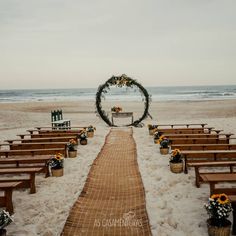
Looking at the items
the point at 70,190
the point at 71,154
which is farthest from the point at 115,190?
the point at 71,154

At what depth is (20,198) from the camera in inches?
283

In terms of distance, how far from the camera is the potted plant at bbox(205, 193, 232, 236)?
490 cm

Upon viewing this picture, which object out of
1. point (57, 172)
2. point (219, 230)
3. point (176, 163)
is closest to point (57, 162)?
point (57, 172)

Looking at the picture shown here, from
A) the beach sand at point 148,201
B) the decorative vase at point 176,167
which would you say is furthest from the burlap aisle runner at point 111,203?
the decorative vase at point 176,167

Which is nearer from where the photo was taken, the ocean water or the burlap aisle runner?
the burlap aisle runner

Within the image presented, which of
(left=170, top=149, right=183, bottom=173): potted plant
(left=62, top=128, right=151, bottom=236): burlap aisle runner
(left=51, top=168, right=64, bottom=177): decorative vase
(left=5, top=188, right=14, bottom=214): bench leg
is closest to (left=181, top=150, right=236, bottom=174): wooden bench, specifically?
(left=170, top=149, right=183, bottom=173): potted plant

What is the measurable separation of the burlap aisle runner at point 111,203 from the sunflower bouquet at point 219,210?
1.16 m

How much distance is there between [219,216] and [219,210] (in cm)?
10

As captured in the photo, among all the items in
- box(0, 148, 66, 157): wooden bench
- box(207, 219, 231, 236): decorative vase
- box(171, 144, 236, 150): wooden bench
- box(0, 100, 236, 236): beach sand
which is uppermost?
box(171, 144, 236, 150): wooden bench

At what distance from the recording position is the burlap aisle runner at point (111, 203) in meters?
5.44

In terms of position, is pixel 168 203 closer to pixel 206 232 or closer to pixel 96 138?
pixel 206 232

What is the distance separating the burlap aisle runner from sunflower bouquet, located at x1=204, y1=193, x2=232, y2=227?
116 cm

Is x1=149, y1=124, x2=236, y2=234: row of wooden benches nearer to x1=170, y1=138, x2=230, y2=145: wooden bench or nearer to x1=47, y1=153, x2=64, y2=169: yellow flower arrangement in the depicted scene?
x1=170, y1=138, x2=230, y2=145: wooden bench

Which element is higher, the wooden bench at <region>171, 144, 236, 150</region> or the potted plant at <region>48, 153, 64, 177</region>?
the wooden bench at <region>171, 144, 236, 150</region>
